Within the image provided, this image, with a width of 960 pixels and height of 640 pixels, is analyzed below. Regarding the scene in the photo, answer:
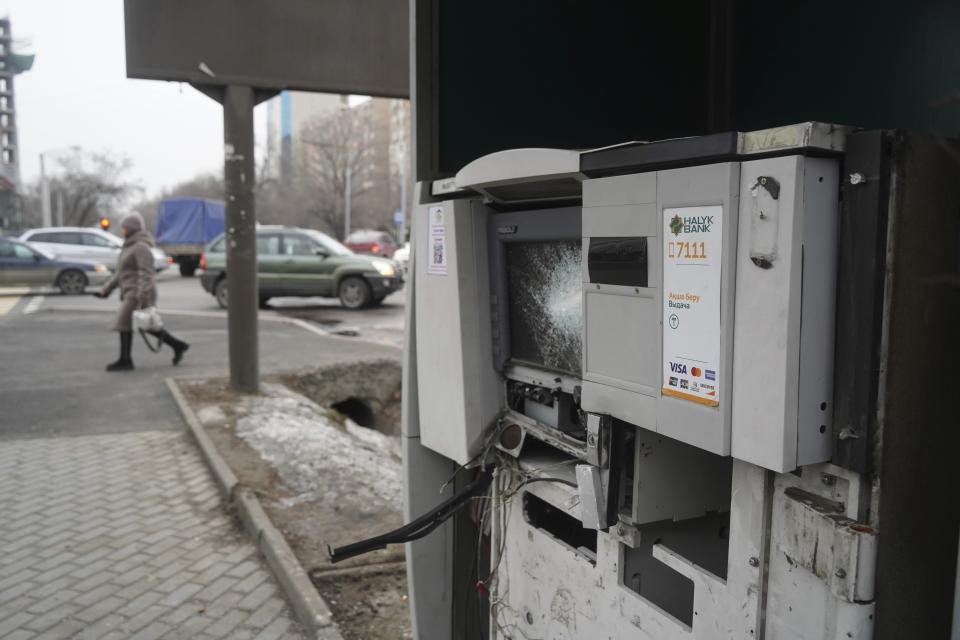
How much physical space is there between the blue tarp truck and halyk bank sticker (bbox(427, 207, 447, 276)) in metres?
27.5

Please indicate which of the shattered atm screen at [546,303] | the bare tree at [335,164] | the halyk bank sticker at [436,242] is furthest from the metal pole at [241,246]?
the bare tree at [335,164]

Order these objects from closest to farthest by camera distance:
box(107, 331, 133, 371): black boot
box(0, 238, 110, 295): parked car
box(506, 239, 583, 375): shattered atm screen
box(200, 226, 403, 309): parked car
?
1. box(506, 239, 583, 375): shattered atm screen
2. box(107, 331, 133, 371): black boot
3. box(200, 226, 403, 309): parked car
4. box(0, 238, 110, 295): parked car

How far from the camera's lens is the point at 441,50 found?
287cm

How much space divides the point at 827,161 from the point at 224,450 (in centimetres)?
530

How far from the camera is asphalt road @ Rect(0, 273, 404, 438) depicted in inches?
287

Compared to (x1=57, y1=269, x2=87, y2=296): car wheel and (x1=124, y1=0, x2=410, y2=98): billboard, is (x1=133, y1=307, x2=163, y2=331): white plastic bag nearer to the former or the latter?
(x1=124, y1=0, x2=410, y2=98): billboard

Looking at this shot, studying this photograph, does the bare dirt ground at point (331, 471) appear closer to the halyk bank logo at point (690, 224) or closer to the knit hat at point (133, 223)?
the knit hat at point (133, 223)

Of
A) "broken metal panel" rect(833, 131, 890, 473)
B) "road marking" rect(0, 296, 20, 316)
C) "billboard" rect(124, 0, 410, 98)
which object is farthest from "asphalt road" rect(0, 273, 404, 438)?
"broken metal panel" rect(833, 131, 890, 473)

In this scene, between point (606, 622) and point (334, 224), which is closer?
point (606, 622)

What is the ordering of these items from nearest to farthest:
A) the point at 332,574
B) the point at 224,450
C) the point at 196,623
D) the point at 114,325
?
the point at 196,623
the point at 332,574
the point at 224,450
the point at 114,325

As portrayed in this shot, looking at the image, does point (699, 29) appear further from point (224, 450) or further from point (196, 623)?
point (224, 450)

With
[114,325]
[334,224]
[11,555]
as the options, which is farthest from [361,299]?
[334,224]

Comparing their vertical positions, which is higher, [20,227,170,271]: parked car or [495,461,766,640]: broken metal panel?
[20,227,170,271]: parked car

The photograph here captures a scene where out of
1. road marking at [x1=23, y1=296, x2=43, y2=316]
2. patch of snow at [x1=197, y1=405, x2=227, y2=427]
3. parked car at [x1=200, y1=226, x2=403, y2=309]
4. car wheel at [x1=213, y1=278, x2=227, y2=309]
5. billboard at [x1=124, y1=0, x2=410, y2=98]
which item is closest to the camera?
billboard at [x1=124, y1=0, x2=410, y2=98]
